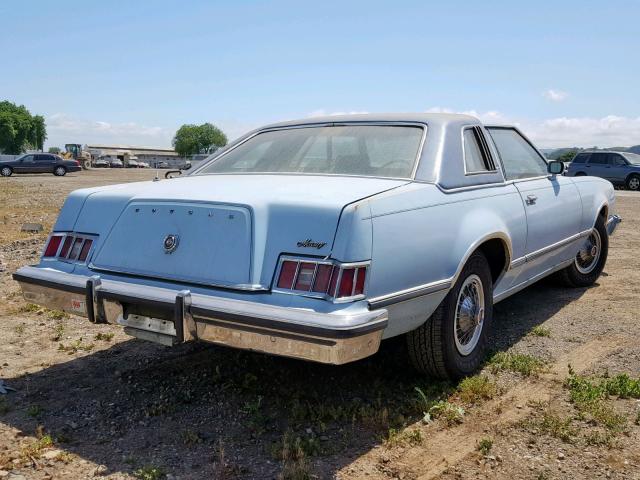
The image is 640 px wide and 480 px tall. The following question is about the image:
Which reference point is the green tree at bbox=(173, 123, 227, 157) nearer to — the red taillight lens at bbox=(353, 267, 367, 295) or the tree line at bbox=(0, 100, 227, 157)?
the tree line at bbox=(0, 100, 227, 157)

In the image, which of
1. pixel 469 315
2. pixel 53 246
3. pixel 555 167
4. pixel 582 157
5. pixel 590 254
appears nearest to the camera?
pixel 53 246

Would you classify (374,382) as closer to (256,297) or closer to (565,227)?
(256,297)

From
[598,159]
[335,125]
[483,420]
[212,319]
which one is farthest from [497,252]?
[598,159]

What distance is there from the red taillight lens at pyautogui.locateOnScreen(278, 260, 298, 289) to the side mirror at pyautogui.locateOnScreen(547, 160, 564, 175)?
118 inches

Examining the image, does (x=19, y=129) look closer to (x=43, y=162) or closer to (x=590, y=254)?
(x=43, y=162)

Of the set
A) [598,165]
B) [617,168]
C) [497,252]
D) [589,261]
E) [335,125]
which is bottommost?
[589,261]

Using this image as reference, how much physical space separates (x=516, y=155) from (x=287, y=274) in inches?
104

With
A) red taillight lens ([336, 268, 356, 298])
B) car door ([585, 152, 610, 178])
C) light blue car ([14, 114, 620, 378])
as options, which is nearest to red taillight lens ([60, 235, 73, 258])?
light blue car ([14, 114, 620, 378])

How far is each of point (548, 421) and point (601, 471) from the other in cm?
43

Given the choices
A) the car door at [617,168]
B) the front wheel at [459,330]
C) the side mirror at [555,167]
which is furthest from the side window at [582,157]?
the front wheel at [459,330]

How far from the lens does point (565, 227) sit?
505 cm

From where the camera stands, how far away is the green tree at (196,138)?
5241 inches

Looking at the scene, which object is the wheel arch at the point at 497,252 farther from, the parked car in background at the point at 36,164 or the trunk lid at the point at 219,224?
the parked car in background at the point at 36,164

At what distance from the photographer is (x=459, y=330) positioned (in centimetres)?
369
